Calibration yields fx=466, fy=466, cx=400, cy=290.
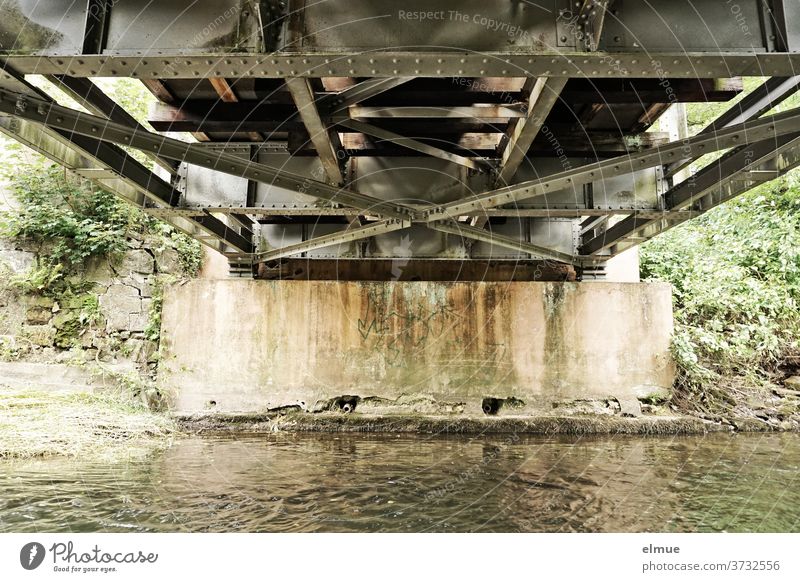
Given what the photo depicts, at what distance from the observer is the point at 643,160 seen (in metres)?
4.80

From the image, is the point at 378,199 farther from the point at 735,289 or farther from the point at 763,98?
the point at 735,289

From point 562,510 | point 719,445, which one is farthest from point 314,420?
point 719,445

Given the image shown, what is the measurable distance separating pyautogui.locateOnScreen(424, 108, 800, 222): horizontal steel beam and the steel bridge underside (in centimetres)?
Result: 2

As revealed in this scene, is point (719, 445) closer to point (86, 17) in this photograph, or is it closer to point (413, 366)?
point (413, 366)

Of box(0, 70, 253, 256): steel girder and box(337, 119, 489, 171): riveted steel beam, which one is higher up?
box(337, 119, 489, 171): riveted steel beam

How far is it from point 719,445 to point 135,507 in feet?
26.7

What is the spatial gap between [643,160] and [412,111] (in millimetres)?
2456

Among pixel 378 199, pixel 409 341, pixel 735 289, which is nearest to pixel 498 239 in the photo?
pixel 378 199

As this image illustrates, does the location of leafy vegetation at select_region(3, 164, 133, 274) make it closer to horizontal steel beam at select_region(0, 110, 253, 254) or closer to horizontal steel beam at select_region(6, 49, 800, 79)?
horizontal steel beam at select_region(0, 110, 253, 254)

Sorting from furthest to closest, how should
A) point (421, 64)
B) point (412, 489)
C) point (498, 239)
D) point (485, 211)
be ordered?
point (498, 239) < point (485, 211) < point (412, 489) < point (421, 64)

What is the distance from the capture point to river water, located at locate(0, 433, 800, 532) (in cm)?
395

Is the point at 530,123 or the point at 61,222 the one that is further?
the point at 61,222

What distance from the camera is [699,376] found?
9.36m

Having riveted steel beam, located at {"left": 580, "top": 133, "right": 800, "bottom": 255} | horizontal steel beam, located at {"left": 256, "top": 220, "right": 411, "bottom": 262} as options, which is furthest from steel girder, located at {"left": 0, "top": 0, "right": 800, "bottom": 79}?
horizontal steel beam, located at {"left": 256, "top": 220, "right": 411, "bottom": 262}
